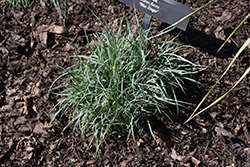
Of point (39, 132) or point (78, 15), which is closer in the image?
point (39, 132)

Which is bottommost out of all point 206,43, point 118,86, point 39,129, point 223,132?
point 39,129

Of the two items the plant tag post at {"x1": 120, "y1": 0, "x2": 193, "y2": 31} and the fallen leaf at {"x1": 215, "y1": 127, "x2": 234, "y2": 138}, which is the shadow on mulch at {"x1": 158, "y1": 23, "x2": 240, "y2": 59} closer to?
the plant tag post at {"x1": 120, "y1": 0, "x2": 193, "y2": 31}

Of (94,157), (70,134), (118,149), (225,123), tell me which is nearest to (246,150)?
(225,123)

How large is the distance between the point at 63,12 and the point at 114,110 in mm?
1495

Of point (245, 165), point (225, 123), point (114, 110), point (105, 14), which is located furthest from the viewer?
point (105, 14)

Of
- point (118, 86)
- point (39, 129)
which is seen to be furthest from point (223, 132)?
point (39, 129)

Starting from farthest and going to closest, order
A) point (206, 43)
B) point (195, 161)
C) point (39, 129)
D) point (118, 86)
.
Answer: point (206, 43) → point (39, 129) → point (195, 161) → point (118, 86)

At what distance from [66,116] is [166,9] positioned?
55.2 inches

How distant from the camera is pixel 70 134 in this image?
2.27 meters

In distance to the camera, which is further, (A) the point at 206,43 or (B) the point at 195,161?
(A) the point at 206,43

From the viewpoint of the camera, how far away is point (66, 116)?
2311mm

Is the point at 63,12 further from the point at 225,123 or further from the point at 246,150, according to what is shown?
the point at 246,150

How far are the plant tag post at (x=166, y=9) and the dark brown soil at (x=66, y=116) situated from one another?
0.43m

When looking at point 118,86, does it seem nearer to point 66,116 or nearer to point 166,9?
point 66,116
